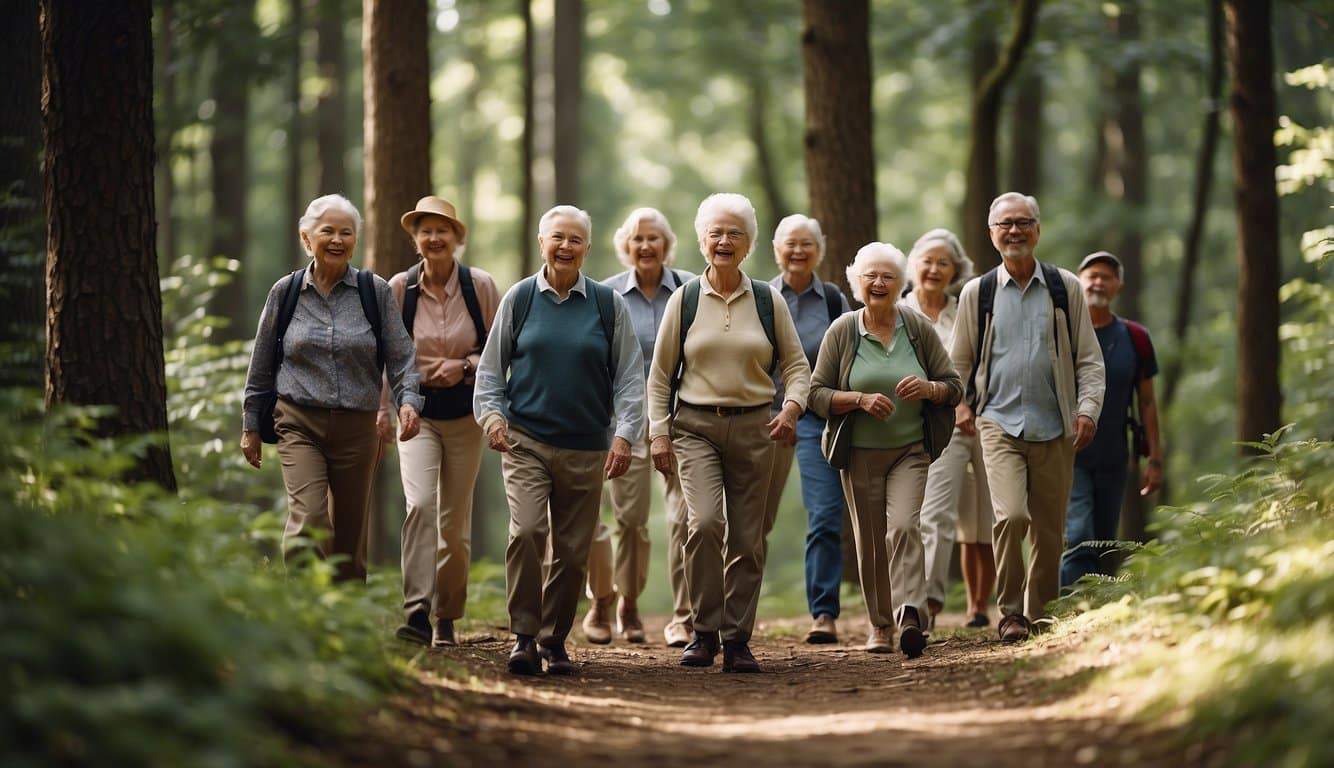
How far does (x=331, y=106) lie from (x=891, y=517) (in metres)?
16.0

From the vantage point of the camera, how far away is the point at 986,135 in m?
14.1

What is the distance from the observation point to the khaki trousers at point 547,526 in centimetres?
767

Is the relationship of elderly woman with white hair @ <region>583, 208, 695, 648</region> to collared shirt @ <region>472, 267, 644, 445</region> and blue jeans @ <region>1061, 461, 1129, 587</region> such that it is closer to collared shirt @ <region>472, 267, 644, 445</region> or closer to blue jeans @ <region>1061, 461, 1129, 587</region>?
collared shirt @ <region>472, 267, 644, 445</region>

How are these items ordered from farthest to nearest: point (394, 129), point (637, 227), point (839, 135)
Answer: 1. point (839, 135)
2. point (394, 129)
3. point (637, 227)

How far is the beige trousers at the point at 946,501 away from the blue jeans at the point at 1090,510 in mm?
611

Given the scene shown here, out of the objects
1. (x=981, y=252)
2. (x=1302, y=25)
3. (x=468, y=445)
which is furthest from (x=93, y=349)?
(x=1302, y=25)

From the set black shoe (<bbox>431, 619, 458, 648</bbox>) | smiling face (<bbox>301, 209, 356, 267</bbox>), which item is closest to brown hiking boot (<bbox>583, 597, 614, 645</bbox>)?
black shoe (<bbox>431, 619, 458, 648</bbox>)

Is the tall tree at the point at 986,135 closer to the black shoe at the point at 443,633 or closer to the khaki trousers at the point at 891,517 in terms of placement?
the khaki trousers at the point at 891,517

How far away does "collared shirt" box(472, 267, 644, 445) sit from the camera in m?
7.72

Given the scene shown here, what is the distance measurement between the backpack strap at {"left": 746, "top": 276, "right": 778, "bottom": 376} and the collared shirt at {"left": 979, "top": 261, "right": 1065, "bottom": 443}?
1.54 meters

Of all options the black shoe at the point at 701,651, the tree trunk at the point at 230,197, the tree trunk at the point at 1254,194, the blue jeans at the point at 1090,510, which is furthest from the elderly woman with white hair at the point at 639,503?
the tree trunk at the point at 230,197

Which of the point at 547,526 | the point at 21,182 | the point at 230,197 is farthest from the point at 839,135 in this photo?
the point at 230,197

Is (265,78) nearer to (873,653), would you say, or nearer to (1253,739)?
(873,653)

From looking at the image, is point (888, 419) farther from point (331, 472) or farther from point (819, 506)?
point (331, 472)
